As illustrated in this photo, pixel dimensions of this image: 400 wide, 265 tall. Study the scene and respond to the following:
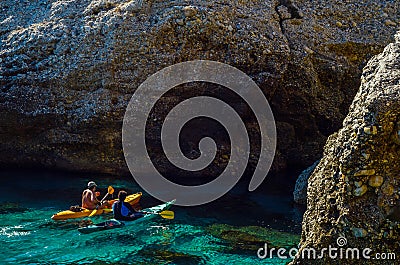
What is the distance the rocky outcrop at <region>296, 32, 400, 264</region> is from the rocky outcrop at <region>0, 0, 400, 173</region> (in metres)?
7.54

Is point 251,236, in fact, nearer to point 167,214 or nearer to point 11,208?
point 167,214

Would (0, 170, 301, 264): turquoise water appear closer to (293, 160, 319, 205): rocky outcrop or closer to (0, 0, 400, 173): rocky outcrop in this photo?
(293, 160, 319, 205): rocky outcrop

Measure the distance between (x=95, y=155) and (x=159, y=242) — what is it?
5.41 meters

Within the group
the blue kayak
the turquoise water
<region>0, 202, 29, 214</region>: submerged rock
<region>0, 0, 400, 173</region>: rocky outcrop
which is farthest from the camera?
<region>0, 0, 400, 173</region>: rocky outcrop

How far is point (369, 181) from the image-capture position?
600cm

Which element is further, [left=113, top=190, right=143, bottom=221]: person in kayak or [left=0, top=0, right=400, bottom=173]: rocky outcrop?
[left=0, top=0, right=400, bottom=173]: rocky outcrop

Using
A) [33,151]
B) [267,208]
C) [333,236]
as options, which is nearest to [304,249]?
[333,236]

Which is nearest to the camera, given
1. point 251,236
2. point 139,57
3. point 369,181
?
point 369,181

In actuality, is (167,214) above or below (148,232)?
above

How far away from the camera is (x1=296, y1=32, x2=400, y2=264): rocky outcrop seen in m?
5.88

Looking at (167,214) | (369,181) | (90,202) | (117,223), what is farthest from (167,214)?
(369,181)

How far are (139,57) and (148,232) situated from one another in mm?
5029

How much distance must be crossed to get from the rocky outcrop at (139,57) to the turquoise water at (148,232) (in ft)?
5.08

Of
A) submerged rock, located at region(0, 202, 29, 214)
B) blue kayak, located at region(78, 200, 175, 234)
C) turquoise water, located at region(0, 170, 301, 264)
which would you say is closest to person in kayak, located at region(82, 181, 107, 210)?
turquoise water, located at region(0, 170, 301, 264)
